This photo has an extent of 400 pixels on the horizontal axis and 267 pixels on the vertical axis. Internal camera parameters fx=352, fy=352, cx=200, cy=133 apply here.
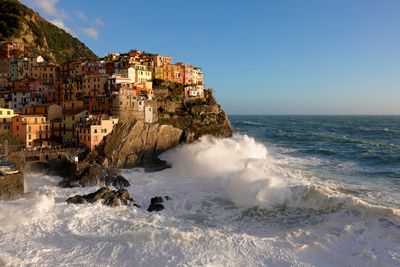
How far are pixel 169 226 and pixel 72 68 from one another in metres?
A: 51.8

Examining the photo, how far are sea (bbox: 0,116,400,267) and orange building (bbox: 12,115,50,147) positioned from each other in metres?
7.19

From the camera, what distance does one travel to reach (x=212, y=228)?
24.0 m

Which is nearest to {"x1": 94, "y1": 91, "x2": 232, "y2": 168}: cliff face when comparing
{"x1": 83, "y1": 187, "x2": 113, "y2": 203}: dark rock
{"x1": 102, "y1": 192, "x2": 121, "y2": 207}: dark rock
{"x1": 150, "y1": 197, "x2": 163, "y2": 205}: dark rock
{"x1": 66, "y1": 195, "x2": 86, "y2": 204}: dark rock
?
{"x1": 83, "y1": 187, "x2": 113, "y2": 203}: dark rock

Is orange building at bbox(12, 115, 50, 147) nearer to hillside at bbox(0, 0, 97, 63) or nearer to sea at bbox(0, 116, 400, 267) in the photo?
sea at bbox(0, 116, 400, 267)

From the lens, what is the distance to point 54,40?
111062mm

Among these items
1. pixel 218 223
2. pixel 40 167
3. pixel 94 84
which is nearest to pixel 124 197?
pixel 218 223

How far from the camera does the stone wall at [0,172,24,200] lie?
30.6m

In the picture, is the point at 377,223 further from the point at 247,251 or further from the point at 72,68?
the point at 72,68

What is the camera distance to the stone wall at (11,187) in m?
30.6

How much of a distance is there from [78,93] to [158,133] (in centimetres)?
1857

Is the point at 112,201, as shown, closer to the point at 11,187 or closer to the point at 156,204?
the point at 156,204

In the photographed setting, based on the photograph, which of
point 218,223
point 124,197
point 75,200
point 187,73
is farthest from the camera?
point 187,73

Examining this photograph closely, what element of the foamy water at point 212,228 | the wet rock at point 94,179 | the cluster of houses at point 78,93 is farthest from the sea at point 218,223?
the cluster of houses at point 78,93

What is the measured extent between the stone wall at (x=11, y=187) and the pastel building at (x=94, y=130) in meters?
12.7
